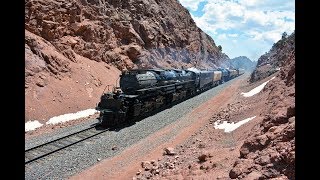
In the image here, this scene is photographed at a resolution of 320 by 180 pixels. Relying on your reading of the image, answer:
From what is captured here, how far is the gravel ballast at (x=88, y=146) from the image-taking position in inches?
488

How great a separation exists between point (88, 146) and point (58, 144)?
4.96 ft

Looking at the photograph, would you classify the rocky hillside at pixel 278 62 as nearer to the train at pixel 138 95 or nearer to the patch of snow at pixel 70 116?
the train at pixel 138 95

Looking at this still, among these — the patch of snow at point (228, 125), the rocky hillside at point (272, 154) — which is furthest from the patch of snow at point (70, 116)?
the rocky hillside at point (272, 154)

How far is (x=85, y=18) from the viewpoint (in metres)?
38.2

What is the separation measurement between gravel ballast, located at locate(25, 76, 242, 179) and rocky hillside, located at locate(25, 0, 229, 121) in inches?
215

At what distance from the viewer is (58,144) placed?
51.0 ft

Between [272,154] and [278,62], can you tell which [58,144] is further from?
[278,62]

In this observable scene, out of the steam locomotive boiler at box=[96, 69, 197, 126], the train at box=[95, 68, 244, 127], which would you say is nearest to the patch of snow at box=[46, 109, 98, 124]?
the train at box=[95, 68, 244, 127]

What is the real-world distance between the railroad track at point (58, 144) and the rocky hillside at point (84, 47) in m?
5.64

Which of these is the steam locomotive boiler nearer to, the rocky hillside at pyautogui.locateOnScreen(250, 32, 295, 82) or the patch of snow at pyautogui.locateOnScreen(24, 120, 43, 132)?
the patch of snow at pyautogui.locateOnScreen(24, 120, 43, 132)

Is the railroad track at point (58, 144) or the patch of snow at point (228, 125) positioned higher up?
the patch of snow at point (228, 125)
